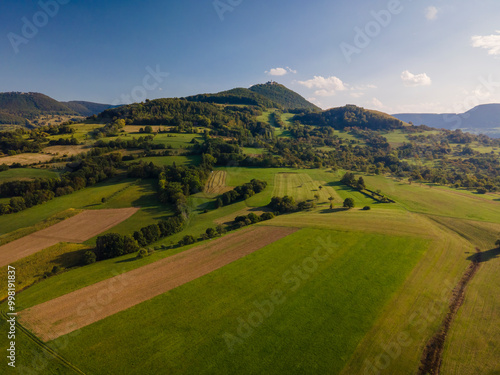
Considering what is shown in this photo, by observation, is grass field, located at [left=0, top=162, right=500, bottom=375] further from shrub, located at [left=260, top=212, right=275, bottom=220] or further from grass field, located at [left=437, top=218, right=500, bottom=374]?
shrub, located at [left=260, top=212, right=275, bottom=220]

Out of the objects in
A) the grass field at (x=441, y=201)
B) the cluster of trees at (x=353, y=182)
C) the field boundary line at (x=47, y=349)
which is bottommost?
the field boundary line at (x=47, y=349)


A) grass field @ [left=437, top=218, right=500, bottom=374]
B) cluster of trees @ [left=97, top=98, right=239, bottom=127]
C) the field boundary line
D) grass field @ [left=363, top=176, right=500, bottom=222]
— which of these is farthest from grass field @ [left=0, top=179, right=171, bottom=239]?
grass field @ [left=363, top=176, right=500, bottom=222]

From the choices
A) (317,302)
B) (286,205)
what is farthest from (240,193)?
(317,302)

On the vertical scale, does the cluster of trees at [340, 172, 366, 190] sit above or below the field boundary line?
above

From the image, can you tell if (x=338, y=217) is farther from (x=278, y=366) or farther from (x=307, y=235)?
(x=278, y=366)

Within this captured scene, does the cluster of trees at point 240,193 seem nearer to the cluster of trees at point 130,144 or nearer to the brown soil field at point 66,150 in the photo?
the cluster of trees at point 130,144

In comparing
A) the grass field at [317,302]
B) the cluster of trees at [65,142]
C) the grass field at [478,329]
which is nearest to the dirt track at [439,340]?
the grass field at [478,329]
